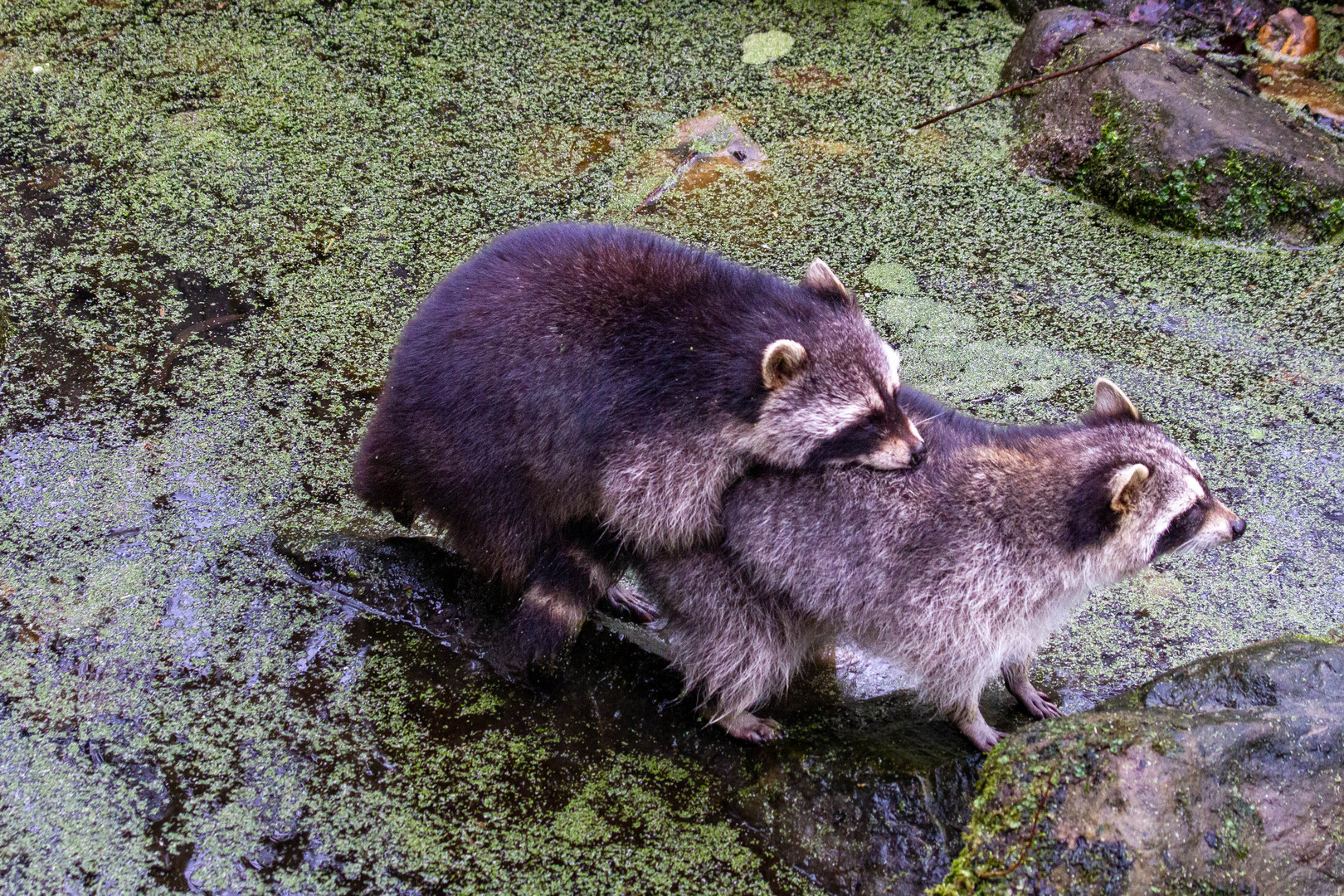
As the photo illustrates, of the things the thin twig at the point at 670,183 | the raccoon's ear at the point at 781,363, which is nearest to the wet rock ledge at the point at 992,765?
the raccoon's ear at the point at 781,363

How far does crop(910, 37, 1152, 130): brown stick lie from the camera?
473 cm

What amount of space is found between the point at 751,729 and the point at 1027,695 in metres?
0.77

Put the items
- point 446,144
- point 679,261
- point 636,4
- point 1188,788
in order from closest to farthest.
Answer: point 1188,788 → point 679,261 → point 446,144 → point 636,4

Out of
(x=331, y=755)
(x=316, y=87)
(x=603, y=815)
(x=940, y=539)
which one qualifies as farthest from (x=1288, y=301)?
(x=316, y=87)

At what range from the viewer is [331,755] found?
257 centimetres

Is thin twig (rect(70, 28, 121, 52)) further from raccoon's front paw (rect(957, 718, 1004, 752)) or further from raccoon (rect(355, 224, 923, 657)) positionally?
raccoon's front paw (rect(957, 718, 1004, 752))

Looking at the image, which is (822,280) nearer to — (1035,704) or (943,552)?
(943,552)

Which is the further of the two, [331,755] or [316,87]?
[316,87]

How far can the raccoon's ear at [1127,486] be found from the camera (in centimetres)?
254

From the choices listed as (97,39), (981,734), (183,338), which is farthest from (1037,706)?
(97,39)

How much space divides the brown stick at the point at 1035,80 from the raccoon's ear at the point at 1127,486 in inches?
110

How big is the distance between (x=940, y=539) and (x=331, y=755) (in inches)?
61.5

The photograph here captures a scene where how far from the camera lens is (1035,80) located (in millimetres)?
4895

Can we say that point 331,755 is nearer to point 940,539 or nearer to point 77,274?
point 940,539
